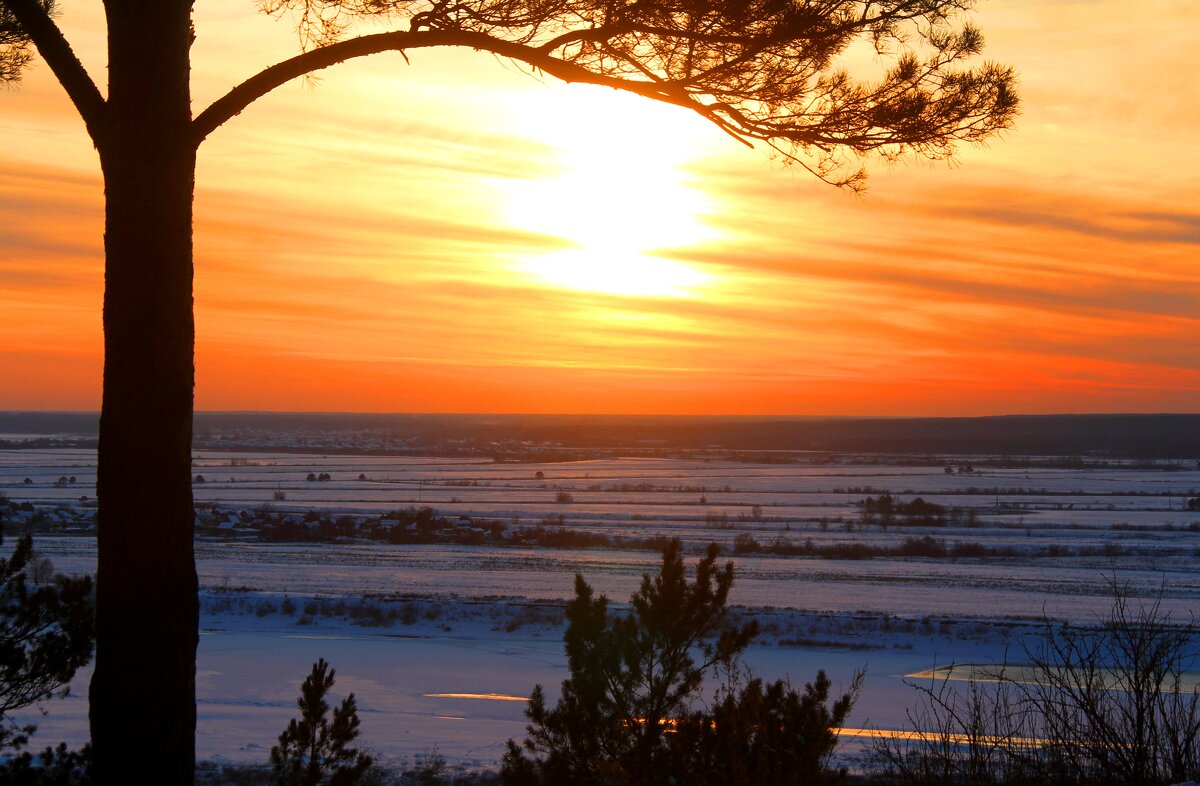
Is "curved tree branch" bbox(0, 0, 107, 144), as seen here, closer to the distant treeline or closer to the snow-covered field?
the snow-covered field

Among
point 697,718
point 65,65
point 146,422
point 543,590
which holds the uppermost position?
point 65,65

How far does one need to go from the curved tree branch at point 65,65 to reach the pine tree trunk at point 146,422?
4.4 inches

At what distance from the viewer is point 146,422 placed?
4.22 m

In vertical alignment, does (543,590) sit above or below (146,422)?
below

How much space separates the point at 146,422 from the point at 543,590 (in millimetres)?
23022

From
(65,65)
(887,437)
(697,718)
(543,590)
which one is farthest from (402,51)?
(887,437)

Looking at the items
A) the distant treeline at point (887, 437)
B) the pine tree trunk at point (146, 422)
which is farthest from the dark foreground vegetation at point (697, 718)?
the distant treeline at point (887, 437)

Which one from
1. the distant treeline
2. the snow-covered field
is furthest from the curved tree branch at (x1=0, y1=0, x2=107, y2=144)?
the distant treeline

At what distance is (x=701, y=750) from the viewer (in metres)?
5.38

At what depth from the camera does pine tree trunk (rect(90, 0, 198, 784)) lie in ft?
13.7

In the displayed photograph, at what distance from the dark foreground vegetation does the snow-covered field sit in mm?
912

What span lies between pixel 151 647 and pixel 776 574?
27.2 m

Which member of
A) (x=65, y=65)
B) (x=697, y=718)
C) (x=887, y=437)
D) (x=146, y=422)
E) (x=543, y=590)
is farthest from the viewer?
(x=887, y=437)

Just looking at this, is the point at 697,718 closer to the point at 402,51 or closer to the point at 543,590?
the point at 402,51
